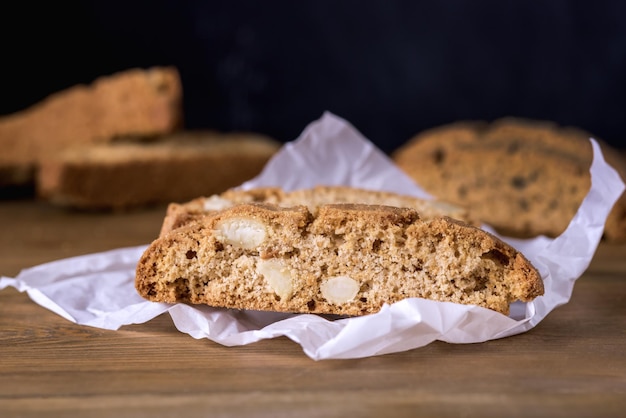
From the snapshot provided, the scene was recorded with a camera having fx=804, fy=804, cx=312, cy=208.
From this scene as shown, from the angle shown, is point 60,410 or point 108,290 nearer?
point 60,410

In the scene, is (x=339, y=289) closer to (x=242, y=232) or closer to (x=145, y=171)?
(x=242, y=232)

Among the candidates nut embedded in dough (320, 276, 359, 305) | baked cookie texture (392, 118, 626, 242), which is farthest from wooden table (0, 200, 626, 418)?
baked cookie texture (392, 118, 626, 242)

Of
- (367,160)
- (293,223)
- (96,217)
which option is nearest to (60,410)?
(293,223)

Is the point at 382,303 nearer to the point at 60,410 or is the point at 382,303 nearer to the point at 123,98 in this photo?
the point at 60,410

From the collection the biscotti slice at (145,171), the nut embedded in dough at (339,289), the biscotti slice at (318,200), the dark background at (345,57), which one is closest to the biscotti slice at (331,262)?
the nut embedded in dough at (339,289)

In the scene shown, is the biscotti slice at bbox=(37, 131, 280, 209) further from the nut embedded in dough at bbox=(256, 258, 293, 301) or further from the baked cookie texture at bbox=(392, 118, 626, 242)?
the nut embedded in dough at bbox=(256, 258, 293, 301)

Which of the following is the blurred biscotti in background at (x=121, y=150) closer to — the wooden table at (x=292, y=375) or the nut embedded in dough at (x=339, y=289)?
the wooden table at (x=292, y=375)
